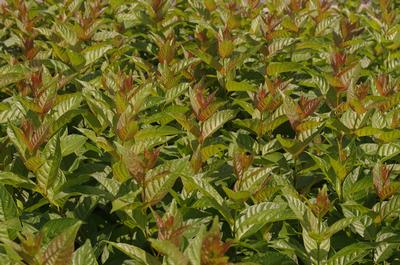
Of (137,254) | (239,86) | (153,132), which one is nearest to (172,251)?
(137,254)

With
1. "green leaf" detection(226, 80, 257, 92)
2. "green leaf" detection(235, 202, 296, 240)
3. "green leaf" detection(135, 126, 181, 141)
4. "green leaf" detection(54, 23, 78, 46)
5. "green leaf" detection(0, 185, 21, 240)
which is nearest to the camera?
"green leaf" detection(0, 185, 21, 240)

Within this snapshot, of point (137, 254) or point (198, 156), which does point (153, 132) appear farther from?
point (137, 254)

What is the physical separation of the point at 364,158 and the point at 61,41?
183cm

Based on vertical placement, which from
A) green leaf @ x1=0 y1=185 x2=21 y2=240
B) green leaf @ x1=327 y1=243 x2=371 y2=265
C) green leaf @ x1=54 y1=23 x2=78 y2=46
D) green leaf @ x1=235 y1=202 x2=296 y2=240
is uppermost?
green leaf @ x1=54 y1=23 x2=78 y2=46

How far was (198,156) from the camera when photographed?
2.47 m

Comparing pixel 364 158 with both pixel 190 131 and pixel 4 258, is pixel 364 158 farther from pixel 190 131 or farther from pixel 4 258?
pixel 4 258

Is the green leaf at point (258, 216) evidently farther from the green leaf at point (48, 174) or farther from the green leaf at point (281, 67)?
the green leaf at point (281, 67)

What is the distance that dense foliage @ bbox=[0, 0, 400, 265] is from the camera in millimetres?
2145

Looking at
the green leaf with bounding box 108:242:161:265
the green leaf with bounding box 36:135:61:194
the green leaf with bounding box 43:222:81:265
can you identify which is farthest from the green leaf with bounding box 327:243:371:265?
the green leaf with bounding box 36:135:61:194

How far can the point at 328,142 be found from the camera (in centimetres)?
289

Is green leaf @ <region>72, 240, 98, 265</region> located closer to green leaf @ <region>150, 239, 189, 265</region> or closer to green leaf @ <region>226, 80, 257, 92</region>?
green leaf @ <region>150, 239, 189, 265</region>

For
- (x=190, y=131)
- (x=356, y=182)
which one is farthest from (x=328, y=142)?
(x=190, y=131)

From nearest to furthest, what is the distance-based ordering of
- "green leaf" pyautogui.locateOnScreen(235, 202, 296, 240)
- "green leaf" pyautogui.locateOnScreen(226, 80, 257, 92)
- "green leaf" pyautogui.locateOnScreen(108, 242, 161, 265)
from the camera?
"green leaf" pyautogui.locateOnScreen(108, 242, 161, 265) < "green leaf" pyautogui.locateOnScreen(235, 202, 296, 240) < "green leaf" pyautogui.locateOnScreen(226, 80, 257, 92)

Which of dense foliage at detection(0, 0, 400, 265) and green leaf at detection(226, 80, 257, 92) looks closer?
dense foliage at detection(0, 0, 400, 265)
